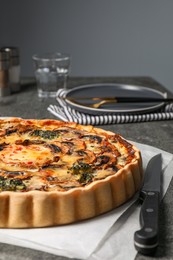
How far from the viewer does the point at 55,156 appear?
181cm

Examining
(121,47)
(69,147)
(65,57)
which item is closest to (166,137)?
(69,147)

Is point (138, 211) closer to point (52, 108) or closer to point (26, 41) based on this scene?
point (52, 108)

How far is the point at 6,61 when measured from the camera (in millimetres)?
3006

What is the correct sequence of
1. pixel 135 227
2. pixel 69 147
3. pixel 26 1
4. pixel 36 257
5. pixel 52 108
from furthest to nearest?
1. pixel 26 1
2. pixel 52 108
3. pixel 69 147
4. pixel 135 227
5. pixel 36 257

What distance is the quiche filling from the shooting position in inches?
63.4

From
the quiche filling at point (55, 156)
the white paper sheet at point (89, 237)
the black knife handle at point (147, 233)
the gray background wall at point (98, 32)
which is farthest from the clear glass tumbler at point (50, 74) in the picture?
the gray background wall at point (98, 32)

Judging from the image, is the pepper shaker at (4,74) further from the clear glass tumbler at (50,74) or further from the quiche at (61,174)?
the quiche at (61,174)

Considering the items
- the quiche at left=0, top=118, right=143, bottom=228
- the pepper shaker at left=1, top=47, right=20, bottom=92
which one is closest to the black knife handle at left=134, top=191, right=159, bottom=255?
the quiche at left=0, top=118, right=143, bottom=228

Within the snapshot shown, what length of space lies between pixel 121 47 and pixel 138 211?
3.52 meters

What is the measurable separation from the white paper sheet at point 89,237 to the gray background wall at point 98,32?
352 centimetres

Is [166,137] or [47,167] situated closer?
[47,167]

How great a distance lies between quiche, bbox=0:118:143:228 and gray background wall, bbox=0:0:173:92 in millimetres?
2978

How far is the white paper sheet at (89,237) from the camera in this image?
4.52 feet

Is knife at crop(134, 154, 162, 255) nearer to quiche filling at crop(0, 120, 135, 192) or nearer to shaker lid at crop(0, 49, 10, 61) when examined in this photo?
quiche filling at crop(0, 120, 135, 192)
